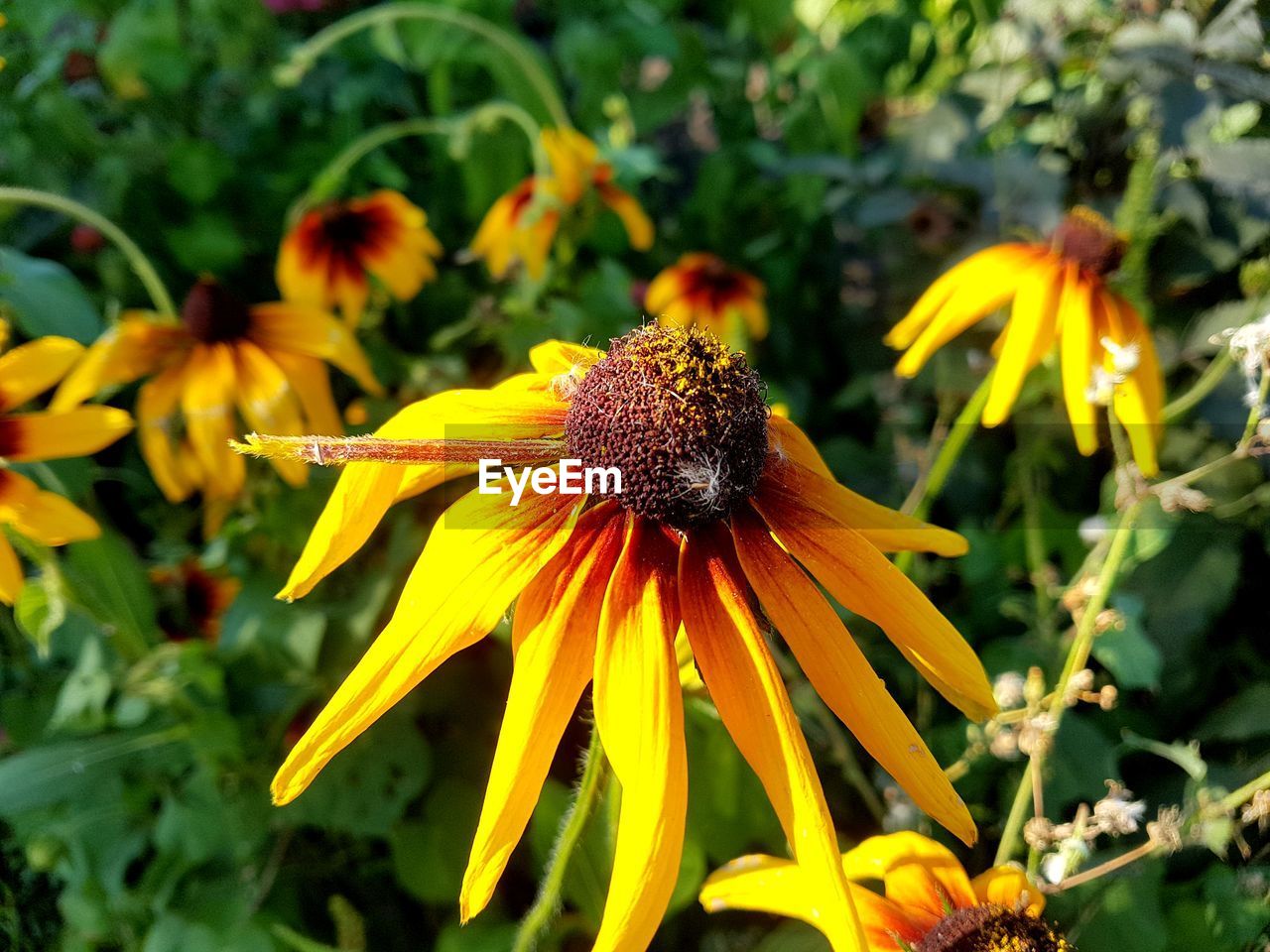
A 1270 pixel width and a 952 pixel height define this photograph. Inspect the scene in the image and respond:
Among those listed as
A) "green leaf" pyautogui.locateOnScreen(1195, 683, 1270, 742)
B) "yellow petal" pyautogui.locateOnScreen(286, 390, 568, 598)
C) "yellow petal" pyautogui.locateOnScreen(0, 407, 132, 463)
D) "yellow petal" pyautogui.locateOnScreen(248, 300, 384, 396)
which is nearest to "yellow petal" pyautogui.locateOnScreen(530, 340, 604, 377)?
"yellow petal" pyautogui.locateOnScreen(286, 390, 568, 598)

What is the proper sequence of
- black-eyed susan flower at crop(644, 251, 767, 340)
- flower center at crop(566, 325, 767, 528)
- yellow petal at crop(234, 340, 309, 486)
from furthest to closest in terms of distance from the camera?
black-eyed susan flower at crop(644, 251, 767, 340) → yellow petal at crop(234, 340, 309, 486) → flower center at crop(566, 325, 767, 528)

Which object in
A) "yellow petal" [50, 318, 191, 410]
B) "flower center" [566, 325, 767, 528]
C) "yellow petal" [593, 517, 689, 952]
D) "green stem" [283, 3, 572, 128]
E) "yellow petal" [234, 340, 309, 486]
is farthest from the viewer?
"green stem" [283, 3, 572, 128]

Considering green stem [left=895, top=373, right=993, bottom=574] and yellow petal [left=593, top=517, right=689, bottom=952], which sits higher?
green stem [left=895, top=373, right=993, bottom=574]

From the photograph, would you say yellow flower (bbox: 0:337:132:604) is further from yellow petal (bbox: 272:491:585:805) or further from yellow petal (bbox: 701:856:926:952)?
yellow petal (bbox: 701:856:926:952)

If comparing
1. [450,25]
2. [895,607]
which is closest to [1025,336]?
[895,607]

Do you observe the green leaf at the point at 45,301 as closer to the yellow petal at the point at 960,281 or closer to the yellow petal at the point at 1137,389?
the yellow petal at the point at 960,281

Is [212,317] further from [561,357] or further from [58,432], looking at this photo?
[561,357]
